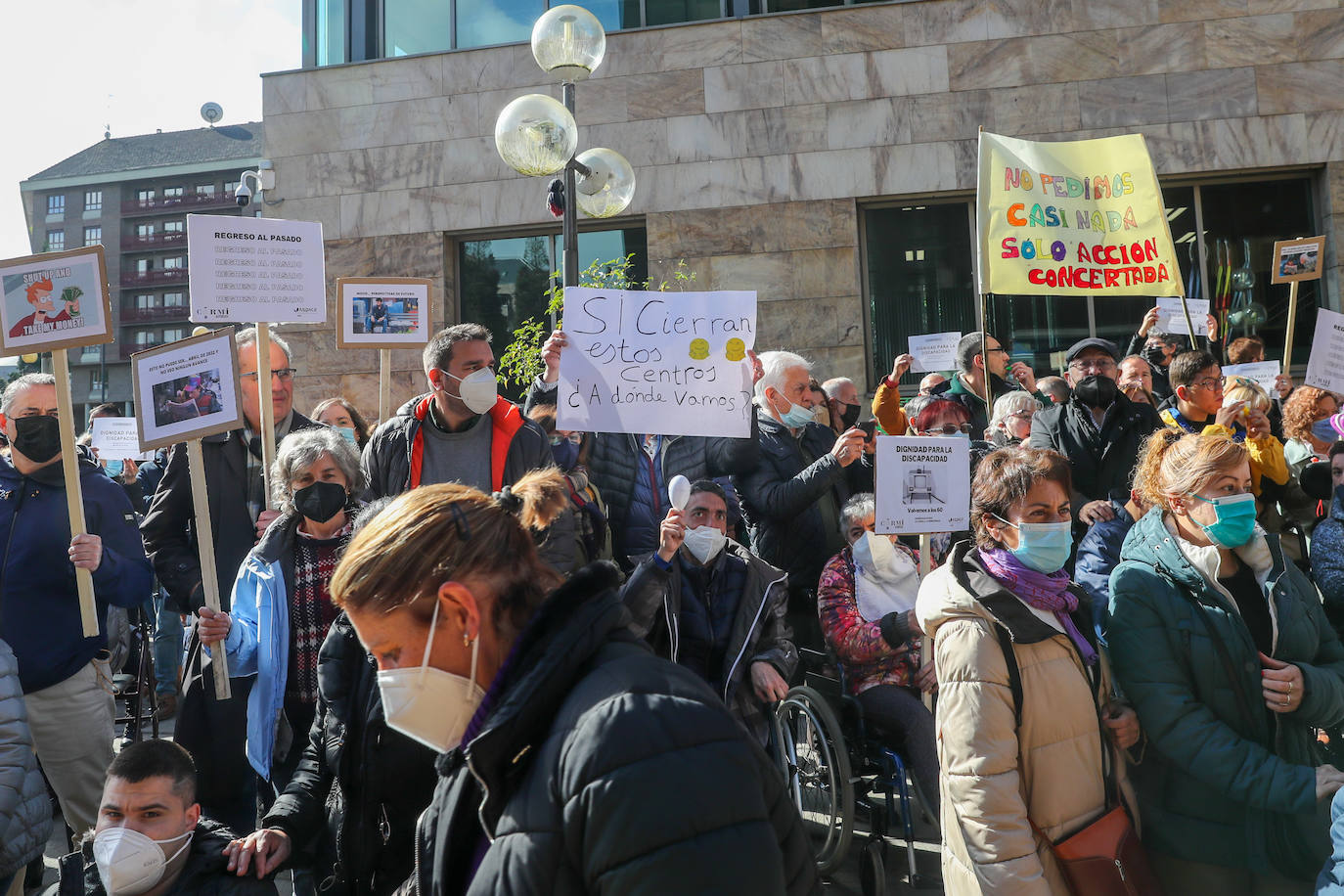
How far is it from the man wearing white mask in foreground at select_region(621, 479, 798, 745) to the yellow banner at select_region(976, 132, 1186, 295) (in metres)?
2.94

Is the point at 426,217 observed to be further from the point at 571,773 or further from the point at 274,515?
the point at 571,773

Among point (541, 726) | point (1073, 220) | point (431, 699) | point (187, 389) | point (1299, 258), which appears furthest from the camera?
point (1299, 258)

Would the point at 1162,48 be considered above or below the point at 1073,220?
above

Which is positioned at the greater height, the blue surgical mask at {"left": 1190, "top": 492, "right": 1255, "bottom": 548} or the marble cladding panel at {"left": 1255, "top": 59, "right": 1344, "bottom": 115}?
the marble cladding panel at {"left": 1255, "top": 59, "right": 1344, "bottom": 115}

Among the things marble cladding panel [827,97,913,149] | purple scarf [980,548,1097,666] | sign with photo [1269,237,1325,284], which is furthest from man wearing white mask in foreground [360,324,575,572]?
marble cladding panel [827,97,913,149]

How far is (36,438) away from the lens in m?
4.74

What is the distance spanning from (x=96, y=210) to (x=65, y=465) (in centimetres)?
10276

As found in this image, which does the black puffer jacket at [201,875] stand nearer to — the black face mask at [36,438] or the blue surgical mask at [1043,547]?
the black face mask at [36,438]

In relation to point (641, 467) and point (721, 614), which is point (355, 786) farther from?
point (641, 467)

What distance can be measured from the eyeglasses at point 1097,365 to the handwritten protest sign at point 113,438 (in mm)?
7671

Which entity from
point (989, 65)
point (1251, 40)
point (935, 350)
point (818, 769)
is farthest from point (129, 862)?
point (1251, 40)

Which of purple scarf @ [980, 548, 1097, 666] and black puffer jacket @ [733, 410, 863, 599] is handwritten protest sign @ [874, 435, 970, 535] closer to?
black puffer jacket @ [733, 410, 863, 599]

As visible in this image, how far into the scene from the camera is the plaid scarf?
12.4 ft

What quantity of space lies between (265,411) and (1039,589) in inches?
134
